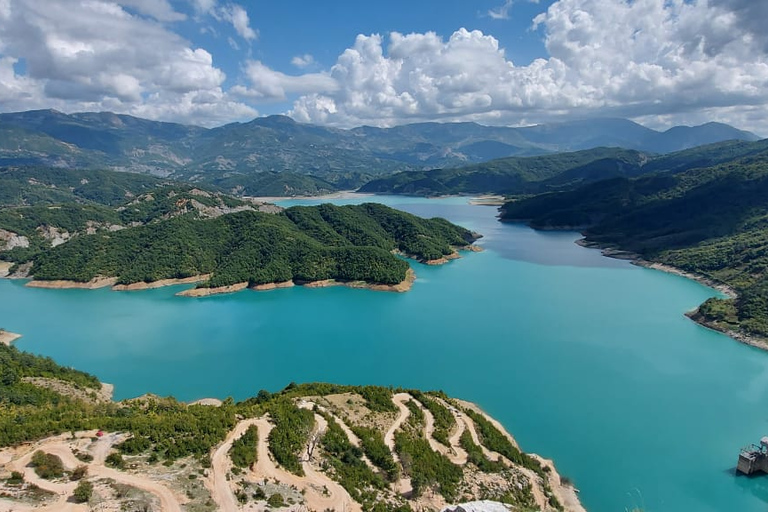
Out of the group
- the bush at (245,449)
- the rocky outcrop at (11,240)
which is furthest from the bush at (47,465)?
the rocky outcrop at (11,240)

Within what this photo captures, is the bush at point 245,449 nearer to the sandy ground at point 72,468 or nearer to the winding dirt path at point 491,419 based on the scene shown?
the sandy ground at point 72,468

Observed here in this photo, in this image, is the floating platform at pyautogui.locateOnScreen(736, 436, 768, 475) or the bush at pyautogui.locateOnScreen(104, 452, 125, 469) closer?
the bush at pyautogui.locateOnScreen(104, 452, 125, 469)

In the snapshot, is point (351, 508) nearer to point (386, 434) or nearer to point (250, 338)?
point (386, 434)

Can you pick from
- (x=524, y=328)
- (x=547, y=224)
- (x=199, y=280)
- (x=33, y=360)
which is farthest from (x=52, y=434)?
(x=547, y=224)

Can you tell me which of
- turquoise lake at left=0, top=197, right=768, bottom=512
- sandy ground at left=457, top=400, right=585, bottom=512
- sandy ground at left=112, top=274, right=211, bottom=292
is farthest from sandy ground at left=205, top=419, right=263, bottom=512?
sandy ground at left=112, top=274, right=211, bottom=292

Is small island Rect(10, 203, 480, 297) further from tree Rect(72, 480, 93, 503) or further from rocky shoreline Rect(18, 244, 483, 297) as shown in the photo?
tree Rect(72, 480, 93, 503)

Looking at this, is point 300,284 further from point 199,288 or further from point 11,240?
point 11,240
